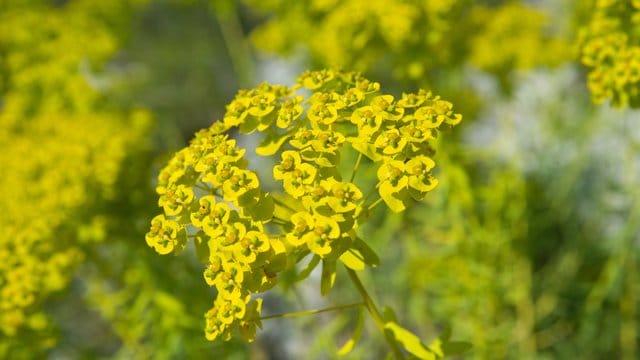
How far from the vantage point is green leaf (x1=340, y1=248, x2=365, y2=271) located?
899mm

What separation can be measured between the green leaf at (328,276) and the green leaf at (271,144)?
0.60ft

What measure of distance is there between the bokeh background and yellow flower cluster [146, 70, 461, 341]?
0.20 metres

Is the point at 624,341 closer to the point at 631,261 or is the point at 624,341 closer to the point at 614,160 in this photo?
the point at 631,261

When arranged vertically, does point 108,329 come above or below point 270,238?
below

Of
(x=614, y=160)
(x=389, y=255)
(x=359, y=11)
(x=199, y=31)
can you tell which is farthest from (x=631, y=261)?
(x=199, y=31)

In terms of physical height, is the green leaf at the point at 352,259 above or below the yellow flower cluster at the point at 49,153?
below

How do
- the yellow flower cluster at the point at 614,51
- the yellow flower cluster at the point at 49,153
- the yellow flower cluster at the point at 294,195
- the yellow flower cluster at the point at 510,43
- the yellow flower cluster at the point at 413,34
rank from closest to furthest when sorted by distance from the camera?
the yellow flower cluster at the point at 294,195 → the yellow flower cluster at the point at 614,51 → the yellow flower cluster at the point at 49,153 → the yellow flower cluster at the point at 413,34 → the yellow flower cluster at the point at 510,43

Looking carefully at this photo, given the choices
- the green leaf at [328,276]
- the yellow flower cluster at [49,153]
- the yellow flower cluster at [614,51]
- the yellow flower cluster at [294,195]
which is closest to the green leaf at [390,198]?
the yellow flower cluster at [294,195]

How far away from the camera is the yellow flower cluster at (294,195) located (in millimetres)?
847

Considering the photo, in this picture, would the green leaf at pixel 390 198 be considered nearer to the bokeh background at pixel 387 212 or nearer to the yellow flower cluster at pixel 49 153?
the bokeh background at pixel 387 212

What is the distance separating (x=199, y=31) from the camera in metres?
4.19

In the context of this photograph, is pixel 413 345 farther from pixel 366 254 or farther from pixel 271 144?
pixel 271 144

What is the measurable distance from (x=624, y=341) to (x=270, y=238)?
50.8 inches

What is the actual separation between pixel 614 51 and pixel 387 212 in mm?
715
